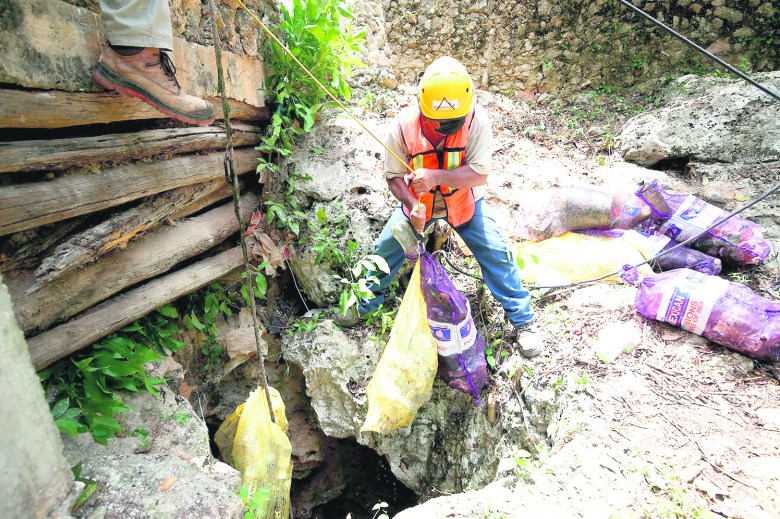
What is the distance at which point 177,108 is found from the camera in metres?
2.13

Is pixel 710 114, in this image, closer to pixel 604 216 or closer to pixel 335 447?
pixel 604 216

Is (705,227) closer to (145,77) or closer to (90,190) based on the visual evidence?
(145,77)

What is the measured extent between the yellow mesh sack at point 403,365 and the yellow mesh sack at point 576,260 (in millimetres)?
993

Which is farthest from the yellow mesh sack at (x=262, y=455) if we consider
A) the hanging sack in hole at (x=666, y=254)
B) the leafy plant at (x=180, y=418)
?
the hanging sack in hole at (x=666, y=254)

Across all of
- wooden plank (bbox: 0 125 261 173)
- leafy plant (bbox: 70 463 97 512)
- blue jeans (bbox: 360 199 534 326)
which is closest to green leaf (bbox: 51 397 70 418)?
leafy plant (bbox: 70 463 97 512)

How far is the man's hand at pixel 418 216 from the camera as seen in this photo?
2729mm

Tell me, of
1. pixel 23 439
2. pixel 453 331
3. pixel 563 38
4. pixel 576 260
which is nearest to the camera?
pixel 23 439

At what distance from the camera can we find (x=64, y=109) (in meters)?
1.91

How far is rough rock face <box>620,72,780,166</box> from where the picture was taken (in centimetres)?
387

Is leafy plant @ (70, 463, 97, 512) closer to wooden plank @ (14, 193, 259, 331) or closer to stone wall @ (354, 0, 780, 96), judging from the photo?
wooden plank @ (14, 193, 259, 331)

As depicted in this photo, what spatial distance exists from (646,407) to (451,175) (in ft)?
5.83

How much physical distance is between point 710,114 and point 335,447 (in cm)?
492

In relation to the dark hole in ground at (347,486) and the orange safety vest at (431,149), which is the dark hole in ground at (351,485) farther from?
the orange safety vest at (431,149)

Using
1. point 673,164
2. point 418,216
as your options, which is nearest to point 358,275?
point 418,216
